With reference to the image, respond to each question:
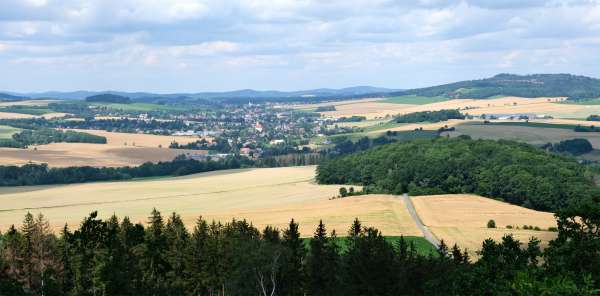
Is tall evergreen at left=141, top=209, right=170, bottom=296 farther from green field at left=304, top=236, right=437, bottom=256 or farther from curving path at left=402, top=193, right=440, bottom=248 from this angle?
curving path at left=402, top=193, right=440, bottom=248

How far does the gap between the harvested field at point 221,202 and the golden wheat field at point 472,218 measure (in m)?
3.92

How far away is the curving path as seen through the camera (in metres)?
86.0

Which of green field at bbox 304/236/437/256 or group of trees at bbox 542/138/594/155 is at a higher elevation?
green field at bbox 304/236/437/256

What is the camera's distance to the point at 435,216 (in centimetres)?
10394

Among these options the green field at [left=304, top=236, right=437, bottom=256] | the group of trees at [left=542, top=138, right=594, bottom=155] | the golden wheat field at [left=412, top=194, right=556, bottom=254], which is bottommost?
the group of trees at [left=542, top=138, right=594, bottom=155]

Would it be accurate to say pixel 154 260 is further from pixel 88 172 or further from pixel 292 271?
pixel 88 172

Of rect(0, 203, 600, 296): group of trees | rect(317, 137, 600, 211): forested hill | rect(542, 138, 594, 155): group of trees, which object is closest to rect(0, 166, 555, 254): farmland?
rect(317, 137, 600, 211): forested hill

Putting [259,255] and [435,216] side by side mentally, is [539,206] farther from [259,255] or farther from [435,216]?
[259,255]

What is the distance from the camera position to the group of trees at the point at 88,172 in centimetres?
15848

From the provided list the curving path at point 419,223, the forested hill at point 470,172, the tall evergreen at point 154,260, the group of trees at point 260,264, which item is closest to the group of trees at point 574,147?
the forested hill at point 470,172

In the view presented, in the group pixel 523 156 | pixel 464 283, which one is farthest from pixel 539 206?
pixel 464 283

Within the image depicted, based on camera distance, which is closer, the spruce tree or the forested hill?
the spruce tree

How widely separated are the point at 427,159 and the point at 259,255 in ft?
339

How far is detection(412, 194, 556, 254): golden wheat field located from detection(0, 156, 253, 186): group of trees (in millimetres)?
74336
